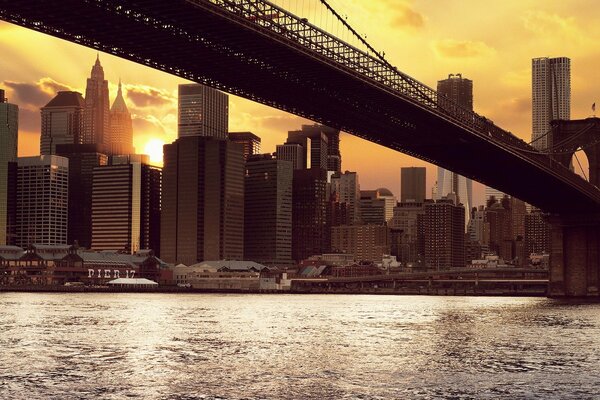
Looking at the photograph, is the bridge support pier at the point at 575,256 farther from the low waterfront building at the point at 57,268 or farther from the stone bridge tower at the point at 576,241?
the low waterfront building at the point at 57,268

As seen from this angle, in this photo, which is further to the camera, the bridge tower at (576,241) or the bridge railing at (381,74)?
the bridge tower at (576,241)

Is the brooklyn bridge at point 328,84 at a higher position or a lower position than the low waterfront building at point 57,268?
higher

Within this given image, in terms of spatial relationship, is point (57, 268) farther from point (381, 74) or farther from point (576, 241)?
point (381, 74)

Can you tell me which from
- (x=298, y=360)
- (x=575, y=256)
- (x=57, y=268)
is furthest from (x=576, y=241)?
(x=57, y=268)

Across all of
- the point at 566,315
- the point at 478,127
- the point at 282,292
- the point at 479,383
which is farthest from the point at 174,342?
the point at 282,292

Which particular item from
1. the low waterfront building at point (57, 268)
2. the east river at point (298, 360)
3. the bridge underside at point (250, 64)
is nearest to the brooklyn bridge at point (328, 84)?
the bridge underside at point (250, 64)

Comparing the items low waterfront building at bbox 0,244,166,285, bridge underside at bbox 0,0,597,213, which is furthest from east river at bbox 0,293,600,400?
low waterfront building at bbox 0,244,166,285

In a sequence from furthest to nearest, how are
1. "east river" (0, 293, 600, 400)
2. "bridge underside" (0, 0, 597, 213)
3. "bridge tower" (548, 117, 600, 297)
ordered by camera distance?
"bridge tower" (548, 117, 600, 297) < "bridge underside" (0, 0, 597, 213) < "east river" (0, 293, 600, 400)

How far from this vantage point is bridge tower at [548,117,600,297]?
3743 inches

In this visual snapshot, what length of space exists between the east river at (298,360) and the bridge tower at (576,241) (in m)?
41.5

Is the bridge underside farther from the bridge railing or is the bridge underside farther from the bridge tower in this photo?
the bridge tower

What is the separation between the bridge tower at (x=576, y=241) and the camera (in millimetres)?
95062

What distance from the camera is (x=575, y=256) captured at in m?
95.9

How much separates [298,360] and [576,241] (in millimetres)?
66980
